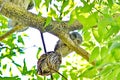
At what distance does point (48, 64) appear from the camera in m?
1.66

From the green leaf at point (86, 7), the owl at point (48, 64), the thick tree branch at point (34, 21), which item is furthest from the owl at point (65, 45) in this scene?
the green leaf at point (86, 7)

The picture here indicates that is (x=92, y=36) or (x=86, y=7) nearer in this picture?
(x=86, y=7)

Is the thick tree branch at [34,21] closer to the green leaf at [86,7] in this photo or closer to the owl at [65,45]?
the owl at [65,45]

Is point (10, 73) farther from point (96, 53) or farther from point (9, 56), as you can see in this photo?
point (96, 53)

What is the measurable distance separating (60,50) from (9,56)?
61 centimetres

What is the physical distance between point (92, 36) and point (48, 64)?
18.9 inches

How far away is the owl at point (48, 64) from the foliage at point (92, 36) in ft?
0.38

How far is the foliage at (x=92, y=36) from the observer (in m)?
1.08

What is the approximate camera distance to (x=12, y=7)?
173 centimetres

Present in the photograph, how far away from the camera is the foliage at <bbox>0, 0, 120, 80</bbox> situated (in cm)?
108

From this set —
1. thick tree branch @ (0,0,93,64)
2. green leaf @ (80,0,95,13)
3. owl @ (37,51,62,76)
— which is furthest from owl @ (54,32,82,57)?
green leaf @ (80,0,95,13)

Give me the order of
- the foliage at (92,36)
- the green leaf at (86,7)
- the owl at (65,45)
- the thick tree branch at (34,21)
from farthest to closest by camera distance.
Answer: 1. the owl at (65,45)
2. the thick tree branch at (34,21)
3. the green leaf at (86,7)
4. the foliage at (92,36)

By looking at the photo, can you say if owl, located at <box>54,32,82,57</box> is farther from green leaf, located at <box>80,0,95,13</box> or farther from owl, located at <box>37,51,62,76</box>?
green leaf, located at <box>80,0,95,13</box>

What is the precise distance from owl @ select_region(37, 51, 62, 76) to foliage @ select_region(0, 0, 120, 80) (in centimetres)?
12
